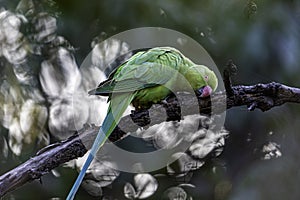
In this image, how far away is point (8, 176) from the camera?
1.42m

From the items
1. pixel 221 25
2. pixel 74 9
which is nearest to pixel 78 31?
pixel 74 9

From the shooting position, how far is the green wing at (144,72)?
169cm

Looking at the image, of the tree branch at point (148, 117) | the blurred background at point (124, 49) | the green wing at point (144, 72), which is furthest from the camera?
the blurred background at point (124, 49)

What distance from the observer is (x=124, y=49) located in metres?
2.72

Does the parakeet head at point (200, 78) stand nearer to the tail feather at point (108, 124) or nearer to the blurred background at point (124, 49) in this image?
the tail feather at point (108, 124)

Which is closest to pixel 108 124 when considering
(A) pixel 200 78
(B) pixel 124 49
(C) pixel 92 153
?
(C) pixel 92 153

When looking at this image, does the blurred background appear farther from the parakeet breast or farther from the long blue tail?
the long blue tail

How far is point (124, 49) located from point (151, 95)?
Answer: 37.8 inches

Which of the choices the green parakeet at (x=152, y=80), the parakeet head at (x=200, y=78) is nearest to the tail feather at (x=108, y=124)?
the green parakeet at (x=152, y=80)

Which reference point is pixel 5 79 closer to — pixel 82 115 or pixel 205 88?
pixel 82 115

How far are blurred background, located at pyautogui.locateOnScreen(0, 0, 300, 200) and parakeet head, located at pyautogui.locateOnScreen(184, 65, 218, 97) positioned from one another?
1.98 ft

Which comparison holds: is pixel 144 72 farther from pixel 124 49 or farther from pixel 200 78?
pixel 124 49

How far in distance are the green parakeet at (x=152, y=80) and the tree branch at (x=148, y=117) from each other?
57mm

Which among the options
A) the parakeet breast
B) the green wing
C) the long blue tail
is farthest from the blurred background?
the long blue tail
